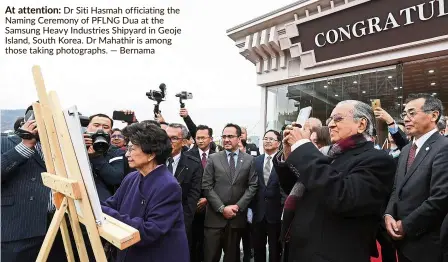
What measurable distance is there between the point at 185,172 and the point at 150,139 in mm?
1654

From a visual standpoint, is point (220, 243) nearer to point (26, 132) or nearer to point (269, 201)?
point (269, 201)

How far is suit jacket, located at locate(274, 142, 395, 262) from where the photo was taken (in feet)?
5.66

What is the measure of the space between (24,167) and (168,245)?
131 cm

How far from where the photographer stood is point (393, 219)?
247 cm

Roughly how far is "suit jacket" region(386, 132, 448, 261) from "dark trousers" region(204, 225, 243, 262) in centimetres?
188

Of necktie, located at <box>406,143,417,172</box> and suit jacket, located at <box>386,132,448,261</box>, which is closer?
suit jacket, located at <box>386,132,448,261</box>

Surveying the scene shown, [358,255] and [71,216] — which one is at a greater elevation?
[71,216]

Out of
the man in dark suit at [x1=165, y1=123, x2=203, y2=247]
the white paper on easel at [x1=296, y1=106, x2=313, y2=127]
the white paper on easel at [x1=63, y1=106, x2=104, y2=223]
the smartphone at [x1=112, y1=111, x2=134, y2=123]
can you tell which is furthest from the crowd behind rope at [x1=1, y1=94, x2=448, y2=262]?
the man in dark suit at [x1=165, y1=123, x2=203, y2=247]

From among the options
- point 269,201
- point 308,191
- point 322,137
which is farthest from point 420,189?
point 269,201

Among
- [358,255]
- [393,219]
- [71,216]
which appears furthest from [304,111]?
[71,216]

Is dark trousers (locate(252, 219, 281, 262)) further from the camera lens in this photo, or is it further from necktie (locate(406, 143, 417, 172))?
the camera lens

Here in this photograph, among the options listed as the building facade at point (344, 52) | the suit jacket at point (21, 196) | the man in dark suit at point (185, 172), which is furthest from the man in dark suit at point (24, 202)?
the building facade at point (344, 52)

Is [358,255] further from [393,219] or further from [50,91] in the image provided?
[50,91]

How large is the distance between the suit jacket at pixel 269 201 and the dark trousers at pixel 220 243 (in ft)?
1.18
